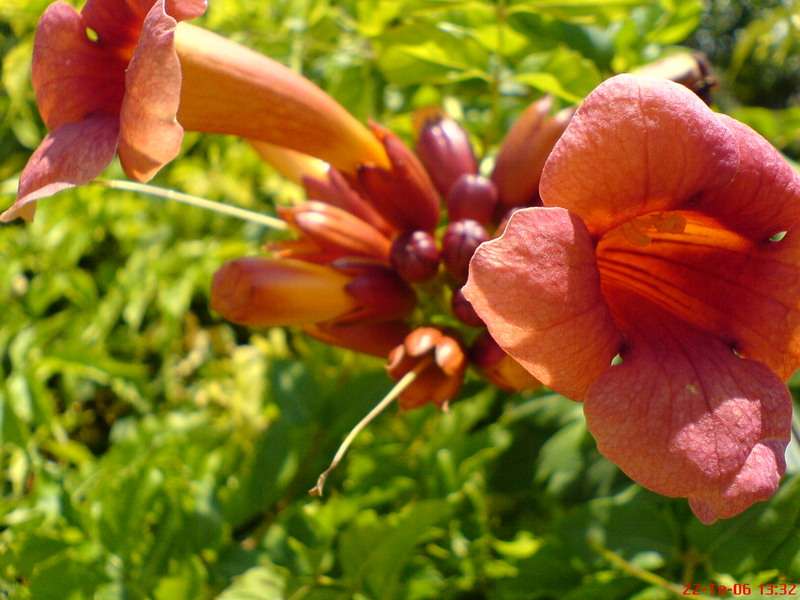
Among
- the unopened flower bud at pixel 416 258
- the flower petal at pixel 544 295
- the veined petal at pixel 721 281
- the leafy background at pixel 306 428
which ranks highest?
the flower petal at pixel 544 295

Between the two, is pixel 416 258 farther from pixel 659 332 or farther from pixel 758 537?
pixel 758 537

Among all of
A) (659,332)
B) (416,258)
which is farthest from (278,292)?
(659,332)

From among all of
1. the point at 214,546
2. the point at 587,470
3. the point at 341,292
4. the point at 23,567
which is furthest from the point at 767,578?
the point at 23,567

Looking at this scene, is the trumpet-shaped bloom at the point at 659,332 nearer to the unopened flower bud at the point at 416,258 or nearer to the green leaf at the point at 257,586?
the unopened flower bud at the point at 416,258
